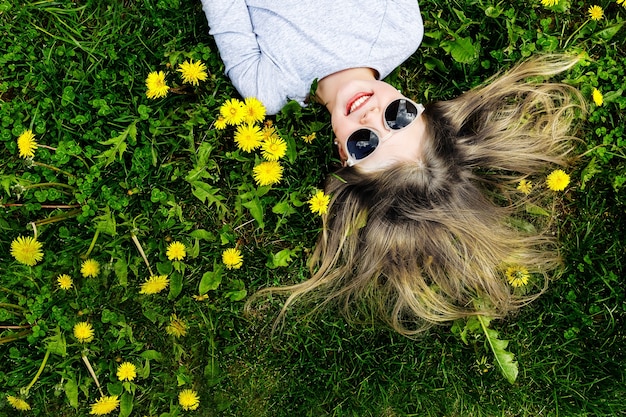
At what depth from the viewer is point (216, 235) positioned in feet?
9.93

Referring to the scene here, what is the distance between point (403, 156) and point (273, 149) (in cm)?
63

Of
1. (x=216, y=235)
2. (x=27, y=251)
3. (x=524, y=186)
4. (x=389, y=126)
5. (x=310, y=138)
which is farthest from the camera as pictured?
(x=216, y=235)

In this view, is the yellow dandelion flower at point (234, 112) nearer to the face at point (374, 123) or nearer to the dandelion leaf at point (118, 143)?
the face at point (374, 123)

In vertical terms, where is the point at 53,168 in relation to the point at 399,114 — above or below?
above

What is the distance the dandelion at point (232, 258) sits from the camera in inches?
111

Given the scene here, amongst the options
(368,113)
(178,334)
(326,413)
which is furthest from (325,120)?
(326,413)

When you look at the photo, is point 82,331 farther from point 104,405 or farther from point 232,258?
point 232,258

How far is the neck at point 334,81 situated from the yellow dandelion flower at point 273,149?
1.08ft

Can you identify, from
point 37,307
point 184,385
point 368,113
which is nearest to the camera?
point 368,113

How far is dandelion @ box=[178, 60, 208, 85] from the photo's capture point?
2.70m

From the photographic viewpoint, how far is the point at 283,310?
9.70ft

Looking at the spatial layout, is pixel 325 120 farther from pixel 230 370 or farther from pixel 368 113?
pixel 230 370

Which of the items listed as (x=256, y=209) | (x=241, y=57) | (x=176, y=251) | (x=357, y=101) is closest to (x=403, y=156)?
(x=357, y=101)

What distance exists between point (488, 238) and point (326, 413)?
129 centimetres
